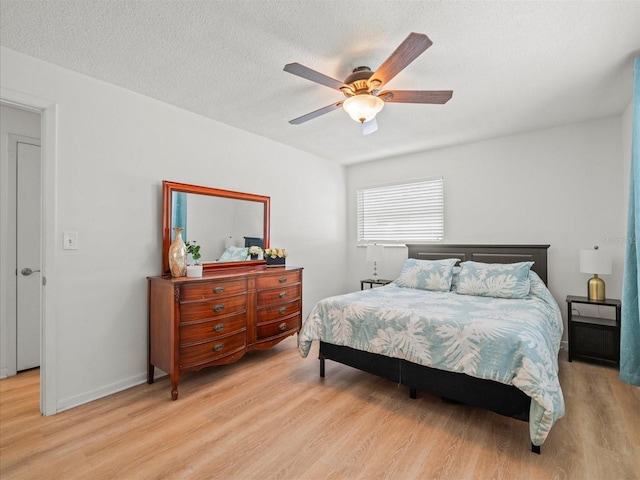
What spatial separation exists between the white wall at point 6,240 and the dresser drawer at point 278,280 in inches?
92.3

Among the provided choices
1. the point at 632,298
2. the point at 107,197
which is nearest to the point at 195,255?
the point at 107,197

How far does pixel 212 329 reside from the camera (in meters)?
2.80

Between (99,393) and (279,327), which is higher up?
(279,327)

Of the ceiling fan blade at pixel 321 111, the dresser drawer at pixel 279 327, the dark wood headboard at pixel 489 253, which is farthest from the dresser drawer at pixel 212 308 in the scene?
the dark wood headboard at pixel 489 253

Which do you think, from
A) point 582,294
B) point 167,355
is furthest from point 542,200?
point 167,355

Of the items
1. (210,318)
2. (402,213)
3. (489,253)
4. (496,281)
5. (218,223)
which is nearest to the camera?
(210,318)

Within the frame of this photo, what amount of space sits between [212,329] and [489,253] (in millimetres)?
3314

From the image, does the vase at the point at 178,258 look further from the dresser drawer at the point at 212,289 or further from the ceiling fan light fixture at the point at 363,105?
the ceiling fan light fixture at the point at 363,105

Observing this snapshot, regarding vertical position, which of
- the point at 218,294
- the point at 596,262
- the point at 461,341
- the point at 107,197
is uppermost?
the point at 107,197

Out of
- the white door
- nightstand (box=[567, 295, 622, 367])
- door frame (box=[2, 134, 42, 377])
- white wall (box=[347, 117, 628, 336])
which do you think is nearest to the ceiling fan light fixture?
white wall (box=[347, 117, 628, 336])

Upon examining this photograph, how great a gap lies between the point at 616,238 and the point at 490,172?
4.74 ft

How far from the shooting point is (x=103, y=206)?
264cm

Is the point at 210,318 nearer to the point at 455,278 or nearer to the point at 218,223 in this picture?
the point at 218,223

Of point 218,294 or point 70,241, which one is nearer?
point 70,241
